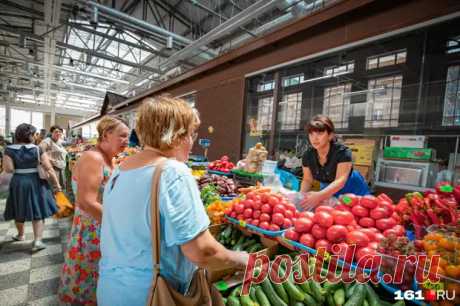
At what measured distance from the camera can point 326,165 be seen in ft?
7.62

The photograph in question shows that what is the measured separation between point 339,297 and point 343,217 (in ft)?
1.39

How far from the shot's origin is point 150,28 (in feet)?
17.8

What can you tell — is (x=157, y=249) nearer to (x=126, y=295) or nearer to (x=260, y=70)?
(x=126, y=295)

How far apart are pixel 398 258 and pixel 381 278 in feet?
0.47

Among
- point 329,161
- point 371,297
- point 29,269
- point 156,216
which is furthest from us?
point 29,269

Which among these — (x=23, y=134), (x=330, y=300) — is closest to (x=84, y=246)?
(x=330, y=300)

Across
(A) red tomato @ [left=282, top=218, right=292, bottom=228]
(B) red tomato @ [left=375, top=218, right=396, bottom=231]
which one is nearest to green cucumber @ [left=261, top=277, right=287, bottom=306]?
(A) red tomato @ [left=282, top=218, right=292, bottom=228]

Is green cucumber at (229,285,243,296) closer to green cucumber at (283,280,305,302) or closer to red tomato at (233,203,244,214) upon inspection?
green cucumber at (283,280,305,302)

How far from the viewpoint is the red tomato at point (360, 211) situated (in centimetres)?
148

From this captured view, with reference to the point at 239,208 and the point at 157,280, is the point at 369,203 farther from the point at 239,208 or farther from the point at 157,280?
the point at 157,280

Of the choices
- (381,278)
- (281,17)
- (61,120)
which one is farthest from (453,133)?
(61,120)

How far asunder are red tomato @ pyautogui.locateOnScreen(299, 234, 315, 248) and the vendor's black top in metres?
1.03

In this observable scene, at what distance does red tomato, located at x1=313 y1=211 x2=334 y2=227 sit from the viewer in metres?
1.40

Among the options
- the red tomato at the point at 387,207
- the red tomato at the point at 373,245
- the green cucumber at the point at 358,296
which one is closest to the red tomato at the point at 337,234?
the red tomato at the point at 373,245
